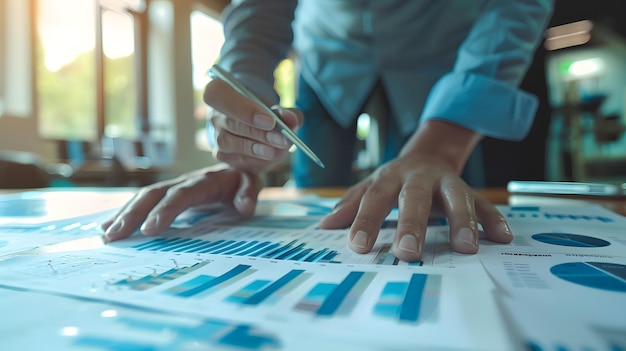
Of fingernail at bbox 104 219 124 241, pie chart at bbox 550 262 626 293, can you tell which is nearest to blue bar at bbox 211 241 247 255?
fingernail at bbox 104 219 124 241

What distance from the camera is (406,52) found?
2.77 ft

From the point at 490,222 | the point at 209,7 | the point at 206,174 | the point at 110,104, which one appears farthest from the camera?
the point at 209,7

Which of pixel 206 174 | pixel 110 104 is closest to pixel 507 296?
pixel 206 174

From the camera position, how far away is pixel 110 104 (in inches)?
154

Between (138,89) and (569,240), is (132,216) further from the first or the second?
(138,89)

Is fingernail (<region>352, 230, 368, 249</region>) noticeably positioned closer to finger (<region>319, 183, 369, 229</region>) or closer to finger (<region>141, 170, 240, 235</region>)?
finger (<region>319, 183, 369, 229</region>)

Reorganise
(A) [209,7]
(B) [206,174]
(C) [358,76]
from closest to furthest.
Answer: (B) [206,174]
(C) [358,76]
(A) [209,7]

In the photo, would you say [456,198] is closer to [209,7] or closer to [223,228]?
[223,228]

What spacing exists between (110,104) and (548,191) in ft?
12.9

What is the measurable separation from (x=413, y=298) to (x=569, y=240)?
7.9 inches

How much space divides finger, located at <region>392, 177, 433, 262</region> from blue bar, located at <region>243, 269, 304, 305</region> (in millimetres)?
71

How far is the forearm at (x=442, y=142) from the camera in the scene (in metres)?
0.52

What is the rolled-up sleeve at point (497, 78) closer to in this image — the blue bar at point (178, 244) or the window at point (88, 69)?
the blue bar at point (178, 244)

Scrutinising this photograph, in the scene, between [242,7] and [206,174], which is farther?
[242,7]
